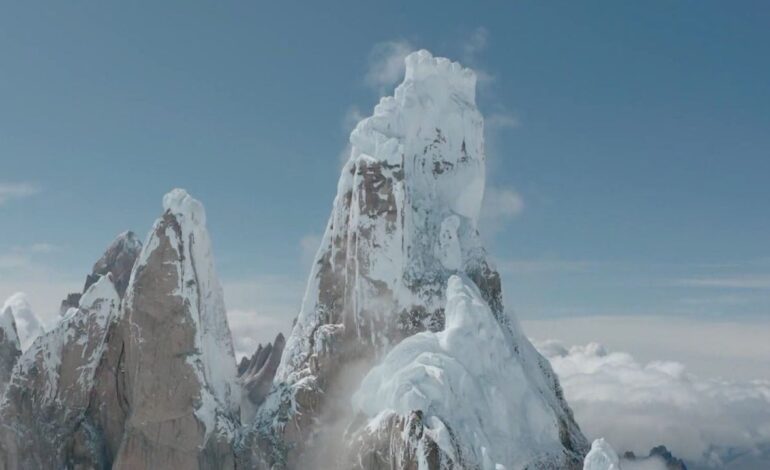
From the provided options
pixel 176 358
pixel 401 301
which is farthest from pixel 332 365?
pixel 176 358

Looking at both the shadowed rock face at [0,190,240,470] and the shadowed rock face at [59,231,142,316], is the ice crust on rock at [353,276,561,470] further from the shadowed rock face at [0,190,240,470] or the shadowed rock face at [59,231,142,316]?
the shadowed rock face at [59,231,142,316]

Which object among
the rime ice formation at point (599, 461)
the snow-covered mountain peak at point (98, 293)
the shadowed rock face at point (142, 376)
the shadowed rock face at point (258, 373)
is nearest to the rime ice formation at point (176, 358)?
the shadowed rock face at point (142, 376)

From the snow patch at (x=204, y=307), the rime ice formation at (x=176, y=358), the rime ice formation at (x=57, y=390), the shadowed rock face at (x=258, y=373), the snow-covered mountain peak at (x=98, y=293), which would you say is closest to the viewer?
the rime ice formation at (x=176, y=358)

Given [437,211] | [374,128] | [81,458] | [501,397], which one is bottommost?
[81,458]

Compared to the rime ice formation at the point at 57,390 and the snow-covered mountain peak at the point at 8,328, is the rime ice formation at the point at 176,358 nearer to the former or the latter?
the rime ice formation at the point at 57,390

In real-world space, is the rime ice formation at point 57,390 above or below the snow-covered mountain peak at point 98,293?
below

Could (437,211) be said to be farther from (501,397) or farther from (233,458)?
(233,458)

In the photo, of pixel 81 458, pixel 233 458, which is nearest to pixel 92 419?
pixel 81 458

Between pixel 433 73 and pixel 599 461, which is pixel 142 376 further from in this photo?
pixel 433 73
